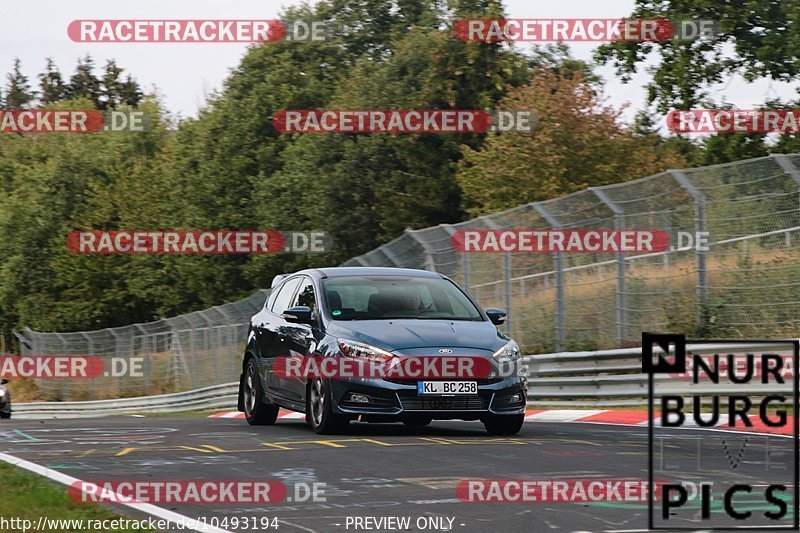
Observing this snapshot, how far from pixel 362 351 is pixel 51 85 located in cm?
11930

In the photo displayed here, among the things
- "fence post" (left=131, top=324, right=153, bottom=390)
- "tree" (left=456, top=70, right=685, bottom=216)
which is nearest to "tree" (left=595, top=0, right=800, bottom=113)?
"tree" (left=456, top=70, right=685, bottom=216)

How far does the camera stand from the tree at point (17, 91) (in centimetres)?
13350

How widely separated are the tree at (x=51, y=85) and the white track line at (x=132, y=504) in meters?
118

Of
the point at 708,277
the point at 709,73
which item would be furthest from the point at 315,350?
the point at 709,73

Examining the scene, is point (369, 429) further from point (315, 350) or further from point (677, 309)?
point (677, 309)

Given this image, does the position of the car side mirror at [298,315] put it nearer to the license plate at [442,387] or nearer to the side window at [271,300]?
the license plate at [442,387]

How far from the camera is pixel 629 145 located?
40.3 m

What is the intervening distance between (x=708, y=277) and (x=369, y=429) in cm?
487

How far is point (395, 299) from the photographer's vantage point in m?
12.8

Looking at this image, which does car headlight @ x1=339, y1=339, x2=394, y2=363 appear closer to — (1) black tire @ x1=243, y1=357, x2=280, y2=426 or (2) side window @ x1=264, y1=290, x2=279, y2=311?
(1) black tire @ x1=243, y1=357, x2=280, y2=426

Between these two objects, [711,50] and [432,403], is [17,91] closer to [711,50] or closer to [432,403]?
[711,50]

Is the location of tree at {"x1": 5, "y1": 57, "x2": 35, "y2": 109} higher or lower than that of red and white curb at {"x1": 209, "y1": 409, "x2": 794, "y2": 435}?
higher

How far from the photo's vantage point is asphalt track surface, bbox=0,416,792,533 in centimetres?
695

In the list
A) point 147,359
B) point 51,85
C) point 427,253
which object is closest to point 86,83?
point 51,85
